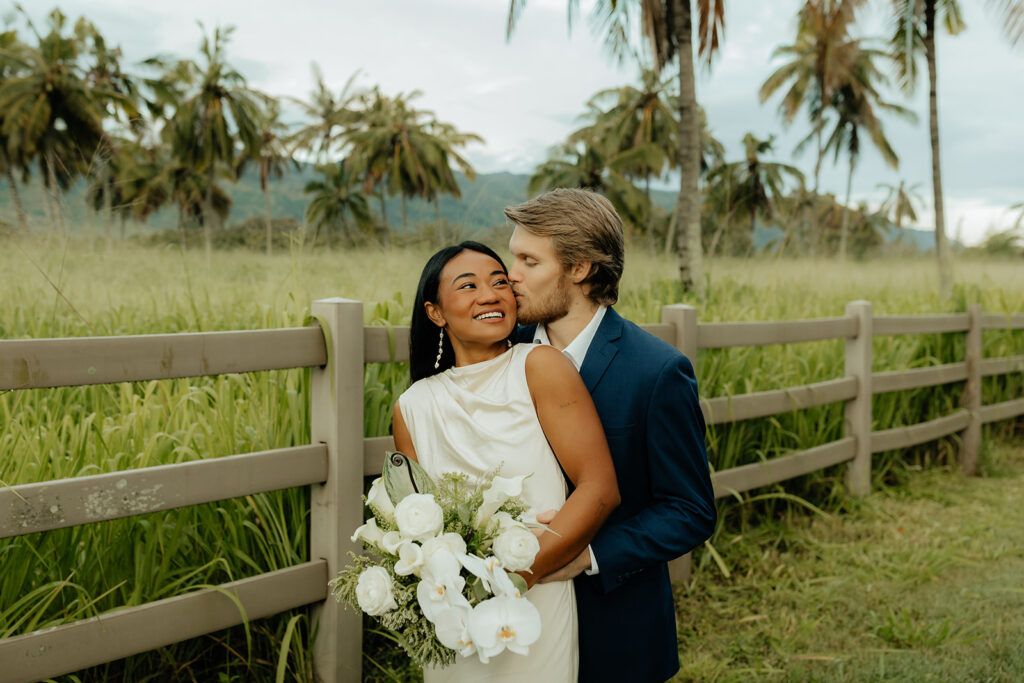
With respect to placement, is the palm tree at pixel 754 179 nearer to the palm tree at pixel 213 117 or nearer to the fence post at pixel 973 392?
the palm tree at pixel 213 117

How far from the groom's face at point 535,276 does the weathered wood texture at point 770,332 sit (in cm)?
261

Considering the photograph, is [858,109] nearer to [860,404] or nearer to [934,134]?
[934,134]

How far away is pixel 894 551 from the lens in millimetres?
4711

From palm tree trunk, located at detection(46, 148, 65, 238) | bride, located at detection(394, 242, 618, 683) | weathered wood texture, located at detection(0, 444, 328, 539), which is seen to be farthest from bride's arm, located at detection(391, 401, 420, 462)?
palm tree trunk, located at detection(46, 148, 65, 238)

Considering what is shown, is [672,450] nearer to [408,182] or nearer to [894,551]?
[894,551]

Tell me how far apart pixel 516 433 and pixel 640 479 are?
1.31 feet

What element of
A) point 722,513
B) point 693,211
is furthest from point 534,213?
point 693,211

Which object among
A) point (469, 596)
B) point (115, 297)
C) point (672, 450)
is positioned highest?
point (115, 297)

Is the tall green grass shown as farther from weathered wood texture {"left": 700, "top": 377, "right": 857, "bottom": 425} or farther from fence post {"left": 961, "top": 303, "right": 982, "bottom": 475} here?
fence post {"left": 961, "top": 303, "right": 982, "bottom": 475}

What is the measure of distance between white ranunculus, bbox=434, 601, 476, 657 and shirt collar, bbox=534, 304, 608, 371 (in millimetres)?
681

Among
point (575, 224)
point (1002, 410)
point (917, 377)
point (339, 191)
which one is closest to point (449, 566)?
point (575, 224)

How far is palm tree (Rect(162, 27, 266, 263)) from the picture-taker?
47.2 metres

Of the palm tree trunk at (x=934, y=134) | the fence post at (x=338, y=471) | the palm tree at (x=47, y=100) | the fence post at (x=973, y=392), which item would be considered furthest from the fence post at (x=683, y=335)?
the palm tree at (x=47, y=100)

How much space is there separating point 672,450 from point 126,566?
183cm
